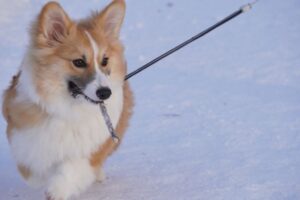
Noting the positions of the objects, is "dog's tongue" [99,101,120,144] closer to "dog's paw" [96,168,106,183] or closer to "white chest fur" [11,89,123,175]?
"white chest fur" [11,89,123,175]

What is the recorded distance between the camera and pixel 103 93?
3.62 m

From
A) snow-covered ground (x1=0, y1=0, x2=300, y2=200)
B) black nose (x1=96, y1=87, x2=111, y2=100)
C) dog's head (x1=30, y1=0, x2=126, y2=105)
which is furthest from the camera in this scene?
snow-covered ground (x1=0, y1=0, x2=300, y2=200)

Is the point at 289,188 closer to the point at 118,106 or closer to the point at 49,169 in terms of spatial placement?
the point at 118,106

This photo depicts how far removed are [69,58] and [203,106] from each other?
2.60 meters

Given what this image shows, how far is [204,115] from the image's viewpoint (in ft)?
19.4

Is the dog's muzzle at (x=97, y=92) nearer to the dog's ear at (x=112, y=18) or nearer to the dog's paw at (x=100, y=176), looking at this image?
the dog's ear at (x=112, y=18)

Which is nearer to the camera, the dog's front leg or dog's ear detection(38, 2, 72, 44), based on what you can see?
dog's ear detection(38, 2, 72, 44)

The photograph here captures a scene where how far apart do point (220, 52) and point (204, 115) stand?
2.49 metres

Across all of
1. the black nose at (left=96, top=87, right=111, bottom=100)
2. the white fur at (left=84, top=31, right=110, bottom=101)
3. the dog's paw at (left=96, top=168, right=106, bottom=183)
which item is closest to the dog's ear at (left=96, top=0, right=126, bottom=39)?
the white fur at (left=84, top=31, right=110, bottom=101)

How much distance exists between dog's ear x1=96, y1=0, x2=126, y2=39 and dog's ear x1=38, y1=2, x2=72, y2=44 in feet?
0.89

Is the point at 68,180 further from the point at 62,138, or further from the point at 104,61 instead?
the point at 104,61

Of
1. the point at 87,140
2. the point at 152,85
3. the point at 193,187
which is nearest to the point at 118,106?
the point at 87,140

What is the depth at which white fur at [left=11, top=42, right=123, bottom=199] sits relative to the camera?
12.7 feet

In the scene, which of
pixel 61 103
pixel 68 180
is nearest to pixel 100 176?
pixel 68 180
